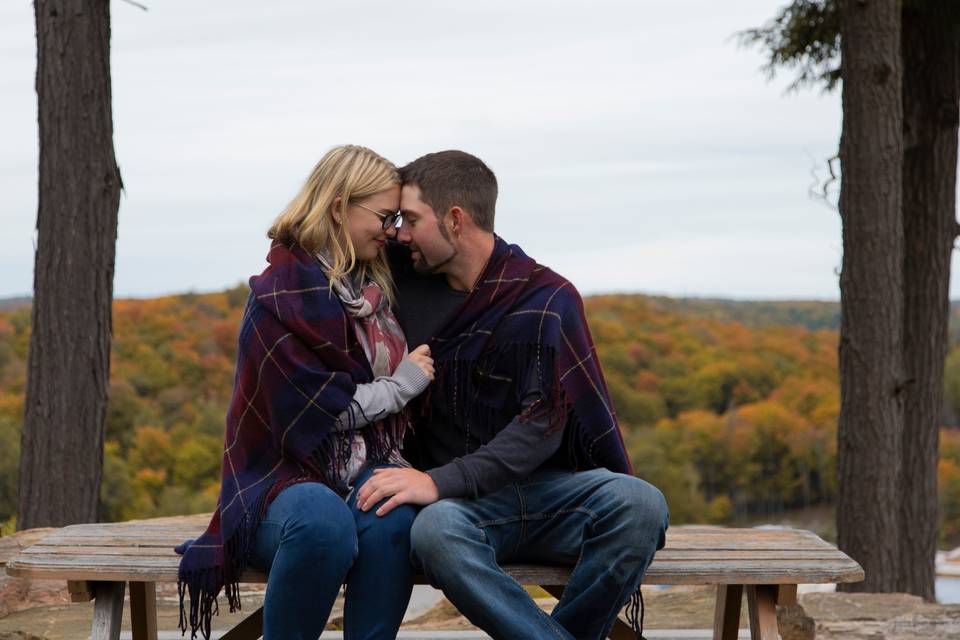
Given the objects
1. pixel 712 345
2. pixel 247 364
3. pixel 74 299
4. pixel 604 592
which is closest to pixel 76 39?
pixel 74 299

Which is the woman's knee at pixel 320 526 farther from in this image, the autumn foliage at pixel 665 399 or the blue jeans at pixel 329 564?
the autumn foliage at pixel 665 399

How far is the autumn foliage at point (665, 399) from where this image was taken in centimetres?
2389

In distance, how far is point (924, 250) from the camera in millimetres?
6484

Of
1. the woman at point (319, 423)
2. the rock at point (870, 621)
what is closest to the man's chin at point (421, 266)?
the woman at point (319, 423)

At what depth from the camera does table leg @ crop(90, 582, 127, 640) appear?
305cm

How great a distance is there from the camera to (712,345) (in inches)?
1287

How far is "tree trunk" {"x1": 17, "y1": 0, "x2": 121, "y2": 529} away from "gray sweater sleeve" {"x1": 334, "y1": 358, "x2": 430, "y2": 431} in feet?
8.41

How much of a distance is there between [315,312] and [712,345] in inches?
1196

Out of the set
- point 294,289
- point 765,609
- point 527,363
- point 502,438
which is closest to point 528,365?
point 527,363

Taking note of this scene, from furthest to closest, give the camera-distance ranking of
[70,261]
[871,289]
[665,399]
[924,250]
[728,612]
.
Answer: [665,399] < [924,250] < [871,289] < [70,261] < [728,612]

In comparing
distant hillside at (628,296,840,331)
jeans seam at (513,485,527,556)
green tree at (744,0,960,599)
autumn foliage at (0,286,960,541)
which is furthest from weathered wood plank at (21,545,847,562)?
distant hillside at (628,296,840,331)

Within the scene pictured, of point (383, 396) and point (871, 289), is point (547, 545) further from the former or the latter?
point (871, 289)

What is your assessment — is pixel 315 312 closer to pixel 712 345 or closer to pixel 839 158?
pixel 839 158

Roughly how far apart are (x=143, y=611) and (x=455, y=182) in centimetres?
138
